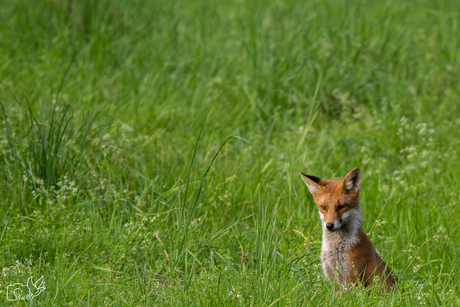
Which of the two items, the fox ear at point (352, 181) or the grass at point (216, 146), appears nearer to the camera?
the grass at point (216, 146)

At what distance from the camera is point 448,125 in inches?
279

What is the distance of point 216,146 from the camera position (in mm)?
6133

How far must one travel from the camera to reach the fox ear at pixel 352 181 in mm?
4015

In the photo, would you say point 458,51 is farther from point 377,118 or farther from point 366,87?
point 377,118

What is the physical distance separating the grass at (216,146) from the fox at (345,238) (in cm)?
22

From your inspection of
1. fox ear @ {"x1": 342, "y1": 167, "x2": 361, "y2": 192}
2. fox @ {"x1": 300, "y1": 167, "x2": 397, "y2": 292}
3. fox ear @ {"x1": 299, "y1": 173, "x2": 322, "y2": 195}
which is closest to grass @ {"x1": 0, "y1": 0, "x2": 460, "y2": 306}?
fox @ {"x1": 300, "y1": 167, "x2": 397, "y2": 292}

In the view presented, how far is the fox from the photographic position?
12.9ft

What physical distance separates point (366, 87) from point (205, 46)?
2874 mm

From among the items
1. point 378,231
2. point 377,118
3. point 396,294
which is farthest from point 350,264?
point 377,118

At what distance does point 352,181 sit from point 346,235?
0.44 meters

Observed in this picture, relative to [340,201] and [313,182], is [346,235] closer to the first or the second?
[340,201]

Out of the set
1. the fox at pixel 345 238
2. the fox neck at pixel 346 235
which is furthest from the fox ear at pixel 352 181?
the fox neck at pixel 346 235

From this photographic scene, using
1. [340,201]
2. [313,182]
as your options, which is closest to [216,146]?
[313,182]

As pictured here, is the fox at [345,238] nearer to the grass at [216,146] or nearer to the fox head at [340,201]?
the fox head at [340,201]
